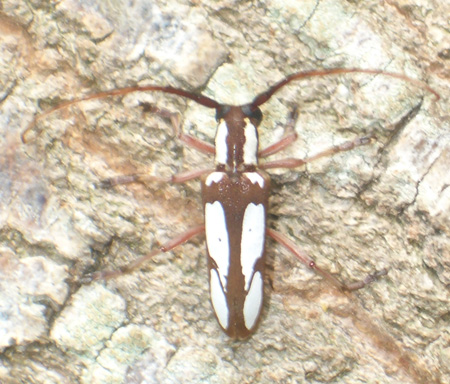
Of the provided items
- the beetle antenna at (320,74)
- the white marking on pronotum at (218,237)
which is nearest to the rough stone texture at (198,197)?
the beetle antenna at (320,74)

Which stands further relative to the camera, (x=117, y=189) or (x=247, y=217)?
(x=117, y=189)

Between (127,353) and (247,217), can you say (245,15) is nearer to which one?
(247,217)

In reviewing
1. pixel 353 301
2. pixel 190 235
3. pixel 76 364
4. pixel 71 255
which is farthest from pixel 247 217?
pixel 76 364

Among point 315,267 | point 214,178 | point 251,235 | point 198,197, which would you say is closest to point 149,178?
point 198,197

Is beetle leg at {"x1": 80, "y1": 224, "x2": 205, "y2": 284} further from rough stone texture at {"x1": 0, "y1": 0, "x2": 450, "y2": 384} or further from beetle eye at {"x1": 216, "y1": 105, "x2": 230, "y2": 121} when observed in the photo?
beetle eye at {"x1": 216, "y1": 105, "x2": 230, "y2": 121}

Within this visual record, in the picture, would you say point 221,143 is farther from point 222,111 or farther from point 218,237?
point 218,237

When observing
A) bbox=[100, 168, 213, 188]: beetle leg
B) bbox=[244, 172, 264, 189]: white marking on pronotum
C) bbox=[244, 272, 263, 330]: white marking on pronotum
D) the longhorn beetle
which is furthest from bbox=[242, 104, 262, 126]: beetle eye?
bbox=[244, 272, 263, 330]: white marking on pronotum

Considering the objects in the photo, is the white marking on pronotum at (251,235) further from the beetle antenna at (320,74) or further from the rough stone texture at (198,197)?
the beetle antenna at (320,74)
